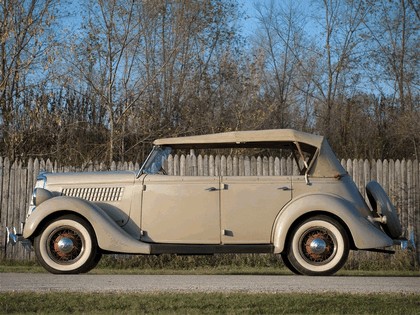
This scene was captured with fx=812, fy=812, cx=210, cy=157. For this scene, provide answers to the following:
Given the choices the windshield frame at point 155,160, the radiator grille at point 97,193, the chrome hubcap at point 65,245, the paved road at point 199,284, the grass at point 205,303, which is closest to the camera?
the grass at point 205,303

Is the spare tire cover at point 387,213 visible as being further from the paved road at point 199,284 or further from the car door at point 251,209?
the car door at point 251,209

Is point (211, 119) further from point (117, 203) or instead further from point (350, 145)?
point (117, 203)

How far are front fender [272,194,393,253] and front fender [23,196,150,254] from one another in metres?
1.64

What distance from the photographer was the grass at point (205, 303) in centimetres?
712

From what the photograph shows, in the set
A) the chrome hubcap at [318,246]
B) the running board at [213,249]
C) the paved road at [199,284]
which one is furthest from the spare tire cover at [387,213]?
the running board at [213,249]

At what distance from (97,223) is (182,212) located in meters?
1.05

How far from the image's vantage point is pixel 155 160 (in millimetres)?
10570

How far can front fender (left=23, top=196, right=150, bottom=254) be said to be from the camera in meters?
9.81

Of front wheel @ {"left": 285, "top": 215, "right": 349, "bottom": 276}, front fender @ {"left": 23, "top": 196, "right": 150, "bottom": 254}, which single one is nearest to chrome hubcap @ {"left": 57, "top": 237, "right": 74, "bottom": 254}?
front fender @ {"left": 23, "top": 196, "right": 150, "bottom": 254}

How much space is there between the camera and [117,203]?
10219 mm

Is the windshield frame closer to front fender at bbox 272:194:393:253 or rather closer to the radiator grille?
the radiator grille

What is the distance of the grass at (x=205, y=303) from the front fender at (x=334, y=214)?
1.92 m

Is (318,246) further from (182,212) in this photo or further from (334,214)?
(182,212)

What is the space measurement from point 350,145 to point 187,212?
14009 mm
